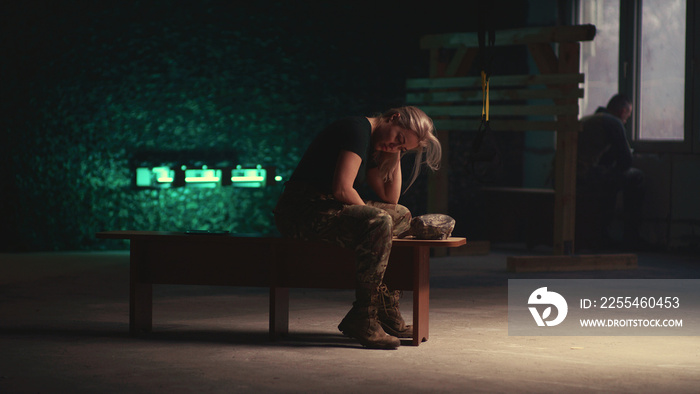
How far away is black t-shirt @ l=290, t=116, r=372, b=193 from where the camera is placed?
4.75 metres

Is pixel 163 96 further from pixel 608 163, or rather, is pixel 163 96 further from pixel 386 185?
pixel 386 185

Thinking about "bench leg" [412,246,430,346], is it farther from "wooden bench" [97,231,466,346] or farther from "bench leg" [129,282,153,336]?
"bench leg" [129,282,153,336]

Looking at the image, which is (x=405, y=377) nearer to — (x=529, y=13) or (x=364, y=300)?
(x=364, y=300)

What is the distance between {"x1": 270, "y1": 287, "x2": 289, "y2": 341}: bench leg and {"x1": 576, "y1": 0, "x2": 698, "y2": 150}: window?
5.84 metres

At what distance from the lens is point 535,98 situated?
863 cm

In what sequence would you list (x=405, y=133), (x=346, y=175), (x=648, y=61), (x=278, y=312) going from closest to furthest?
(x=346, y=175), (x=405, y=133), (x=278, y=312), (x=648, y=61)

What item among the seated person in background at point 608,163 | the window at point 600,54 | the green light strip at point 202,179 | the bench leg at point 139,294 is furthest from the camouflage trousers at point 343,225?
the window at point 600,54

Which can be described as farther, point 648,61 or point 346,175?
point 648,61

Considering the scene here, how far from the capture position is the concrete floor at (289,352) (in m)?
3.93

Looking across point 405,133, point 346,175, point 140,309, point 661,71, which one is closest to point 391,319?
point 346,175

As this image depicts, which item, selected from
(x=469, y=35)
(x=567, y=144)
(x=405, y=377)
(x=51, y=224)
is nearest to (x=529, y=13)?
(x=469, y=35)

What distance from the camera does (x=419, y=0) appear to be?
33.7 feet

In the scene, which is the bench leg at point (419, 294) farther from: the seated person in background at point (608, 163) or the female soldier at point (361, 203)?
the seated person in background at point (608, 163)

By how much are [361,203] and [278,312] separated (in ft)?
2.26
